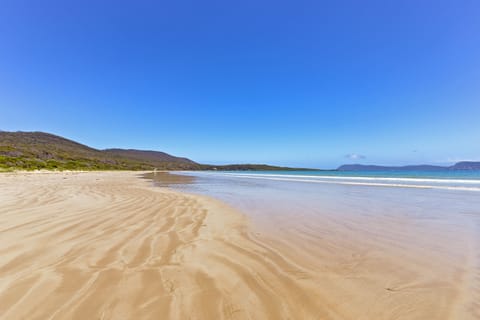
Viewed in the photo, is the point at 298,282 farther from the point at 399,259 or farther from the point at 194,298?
the point at 399,259

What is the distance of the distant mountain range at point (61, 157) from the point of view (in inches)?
1649

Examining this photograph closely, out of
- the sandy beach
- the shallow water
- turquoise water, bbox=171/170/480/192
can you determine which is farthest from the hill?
the shallow water

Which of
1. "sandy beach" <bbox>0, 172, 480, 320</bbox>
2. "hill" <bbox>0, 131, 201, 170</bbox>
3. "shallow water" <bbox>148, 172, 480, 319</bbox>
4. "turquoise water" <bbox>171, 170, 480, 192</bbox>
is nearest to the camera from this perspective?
"sandy beach" <bbox>0, 172, 480, 320</bbox>

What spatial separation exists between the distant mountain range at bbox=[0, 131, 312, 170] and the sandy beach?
138 ft

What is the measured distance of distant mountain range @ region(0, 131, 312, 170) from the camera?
137 ft

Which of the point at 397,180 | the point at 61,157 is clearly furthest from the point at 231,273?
the point at 61,157

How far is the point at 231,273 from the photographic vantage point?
297cm

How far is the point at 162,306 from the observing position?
7.15 feet

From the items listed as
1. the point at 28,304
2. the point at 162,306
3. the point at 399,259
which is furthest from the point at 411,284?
the point at 28,304

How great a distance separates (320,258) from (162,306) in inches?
102

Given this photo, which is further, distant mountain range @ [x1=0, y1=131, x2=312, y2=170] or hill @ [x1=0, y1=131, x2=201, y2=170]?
distant mountain range @ [x1=0, y1=131, x2=312, y2=170]

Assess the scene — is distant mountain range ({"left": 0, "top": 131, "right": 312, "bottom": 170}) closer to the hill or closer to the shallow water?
the hill

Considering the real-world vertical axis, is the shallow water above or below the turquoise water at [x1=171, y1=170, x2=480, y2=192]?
below

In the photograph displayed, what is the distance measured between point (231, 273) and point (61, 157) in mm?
78822
